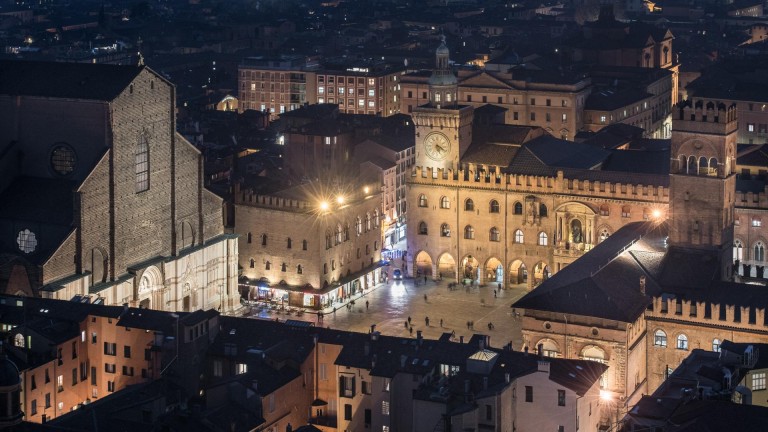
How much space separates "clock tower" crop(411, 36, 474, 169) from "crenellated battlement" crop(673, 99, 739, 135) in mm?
25912

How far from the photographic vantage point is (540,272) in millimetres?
121375

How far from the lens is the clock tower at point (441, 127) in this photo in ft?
415

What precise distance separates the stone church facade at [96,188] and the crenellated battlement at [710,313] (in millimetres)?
33374

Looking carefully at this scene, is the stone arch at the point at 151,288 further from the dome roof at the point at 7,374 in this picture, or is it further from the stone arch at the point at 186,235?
the dome roof at the point at 7,374

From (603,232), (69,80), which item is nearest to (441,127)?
(603,232)

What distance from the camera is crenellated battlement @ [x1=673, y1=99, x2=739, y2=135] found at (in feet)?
338

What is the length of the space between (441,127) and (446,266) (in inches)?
439

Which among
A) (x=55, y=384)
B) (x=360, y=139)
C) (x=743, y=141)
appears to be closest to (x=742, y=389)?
(x=55, y=384)

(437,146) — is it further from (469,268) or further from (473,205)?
(469,268)

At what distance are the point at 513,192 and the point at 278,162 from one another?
98.0ft

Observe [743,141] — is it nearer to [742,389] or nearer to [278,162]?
[278,162]

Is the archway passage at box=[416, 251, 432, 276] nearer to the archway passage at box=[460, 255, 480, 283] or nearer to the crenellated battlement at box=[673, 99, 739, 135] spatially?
the archway passage at box=[460, 255, 480, 283]

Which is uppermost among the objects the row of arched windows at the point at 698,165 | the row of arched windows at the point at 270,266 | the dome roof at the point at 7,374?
the row of arched windows at the point at 698,165

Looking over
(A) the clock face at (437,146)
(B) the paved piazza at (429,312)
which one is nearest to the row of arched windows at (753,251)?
(B) the paved piazza at (429,312)
